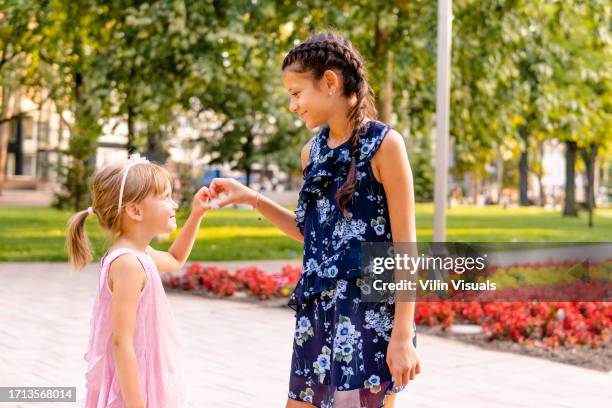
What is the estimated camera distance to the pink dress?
2898mm

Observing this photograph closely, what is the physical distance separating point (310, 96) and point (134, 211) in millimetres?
693

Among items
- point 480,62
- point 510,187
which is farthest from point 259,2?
point 510,187

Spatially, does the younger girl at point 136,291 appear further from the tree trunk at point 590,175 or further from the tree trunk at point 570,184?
the tree trunk at point 570,184

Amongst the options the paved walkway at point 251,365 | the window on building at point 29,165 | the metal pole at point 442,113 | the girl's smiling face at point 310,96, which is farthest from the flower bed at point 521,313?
the window on building at point 29,165

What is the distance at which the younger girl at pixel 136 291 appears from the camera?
2848 millimetres

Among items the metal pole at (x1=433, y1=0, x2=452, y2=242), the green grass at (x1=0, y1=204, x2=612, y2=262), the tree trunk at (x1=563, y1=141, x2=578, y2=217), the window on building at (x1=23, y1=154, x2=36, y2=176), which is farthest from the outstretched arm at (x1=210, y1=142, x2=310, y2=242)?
the window on building at (x1=23, y1=154, x2=36, y2=176)

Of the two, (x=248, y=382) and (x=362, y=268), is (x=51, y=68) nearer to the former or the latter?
(x=248, y=382)

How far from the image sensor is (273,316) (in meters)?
8.45

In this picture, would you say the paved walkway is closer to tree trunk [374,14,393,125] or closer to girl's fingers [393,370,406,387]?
girl's fingers [393,370,406,387]

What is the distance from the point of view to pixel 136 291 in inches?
111

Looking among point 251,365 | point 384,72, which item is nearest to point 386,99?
point 384,72

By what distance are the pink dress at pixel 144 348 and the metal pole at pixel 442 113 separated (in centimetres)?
662

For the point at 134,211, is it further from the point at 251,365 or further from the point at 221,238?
the point at 221,238

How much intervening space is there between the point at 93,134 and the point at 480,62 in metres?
6.09
